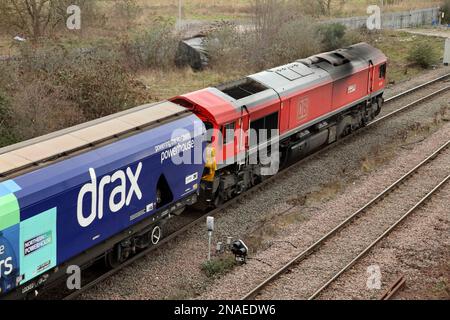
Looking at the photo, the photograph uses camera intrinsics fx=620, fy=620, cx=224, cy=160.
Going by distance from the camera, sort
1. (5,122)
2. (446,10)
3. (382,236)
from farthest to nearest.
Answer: (446,10)
(5,122)
(382,236)

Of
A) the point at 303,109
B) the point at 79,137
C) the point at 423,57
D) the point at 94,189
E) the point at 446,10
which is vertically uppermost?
the point at 79,137

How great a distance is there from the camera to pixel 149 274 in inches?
597

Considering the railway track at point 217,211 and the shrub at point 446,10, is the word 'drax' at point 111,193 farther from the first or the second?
the shrub at point 446,10

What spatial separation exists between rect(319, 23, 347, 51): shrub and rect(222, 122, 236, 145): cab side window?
25.7m

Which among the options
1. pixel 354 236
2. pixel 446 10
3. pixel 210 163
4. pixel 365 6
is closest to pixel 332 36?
pixel 365 6

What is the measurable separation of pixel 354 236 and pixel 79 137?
7887 mm

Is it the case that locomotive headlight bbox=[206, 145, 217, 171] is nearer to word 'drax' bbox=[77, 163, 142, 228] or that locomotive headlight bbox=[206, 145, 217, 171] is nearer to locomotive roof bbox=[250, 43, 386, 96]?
word 'drax' bbox=[77, 163, 142, 228]

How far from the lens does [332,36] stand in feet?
141

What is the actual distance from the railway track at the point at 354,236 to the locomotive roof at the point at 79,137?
4870 mm

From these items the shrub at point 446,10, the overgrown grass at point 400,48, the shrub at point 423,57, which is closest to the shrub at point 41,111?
the overgrown grass at point 400,48

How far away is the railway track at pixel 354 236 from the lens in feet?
→ 47.5

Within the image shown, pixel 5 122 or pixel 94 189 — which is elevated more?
pixel 94 189
